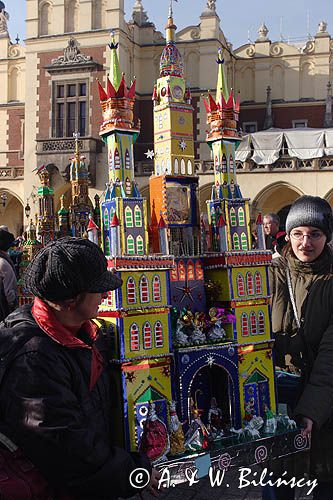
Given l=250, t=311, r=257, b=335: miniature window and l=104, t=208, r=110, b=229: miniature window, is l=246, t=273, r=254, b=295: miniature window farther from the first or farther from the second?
l=104, t=208, r=110, b=229: miniature window

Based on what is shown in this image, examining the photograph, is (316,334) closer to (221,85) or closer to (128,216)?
(128,216)

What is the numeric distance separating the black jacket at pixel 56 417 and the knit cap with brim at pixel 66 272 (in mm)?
144

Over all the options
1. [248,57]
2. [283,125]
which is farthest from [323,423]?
[248,57]

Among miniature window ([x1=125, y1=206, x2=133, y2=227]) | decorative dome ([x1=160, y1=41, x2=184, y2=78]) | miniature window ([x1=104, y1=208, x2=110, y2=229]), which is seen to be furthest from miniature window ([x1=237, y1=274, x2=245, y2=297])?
decorative dome ([x1=160, y1=41, x2=184, y2=78])

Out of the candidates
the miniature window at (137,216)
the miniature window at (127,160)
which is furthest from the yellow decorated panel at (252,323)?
the miniature window at (127,160)

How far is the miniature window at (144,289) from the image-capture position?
13.1ft

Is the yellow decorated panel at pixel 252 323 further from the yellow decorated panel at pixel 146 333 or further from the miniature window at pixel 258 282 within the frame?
the yellow decorated panel at pixel 146 333

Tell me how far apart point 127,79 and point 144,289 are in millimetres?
20007

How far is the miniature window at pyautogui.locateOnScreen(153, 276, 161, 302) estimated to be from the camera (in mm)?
4070

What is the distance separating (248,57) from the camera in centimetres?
2555

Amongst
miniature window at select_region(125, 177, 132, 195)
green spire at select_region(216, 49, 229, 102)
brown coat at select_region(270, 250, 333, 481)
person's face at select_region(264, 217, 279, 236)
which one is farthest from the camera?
person's face at select_region(264, 217, 279, 236)

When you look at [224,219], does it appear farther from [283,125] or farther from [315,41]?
[315,41]

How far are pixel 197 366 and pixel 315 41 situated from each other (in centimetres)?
2399

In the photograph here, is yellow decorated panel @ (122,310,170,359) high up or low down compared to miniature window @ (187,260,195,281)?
down
